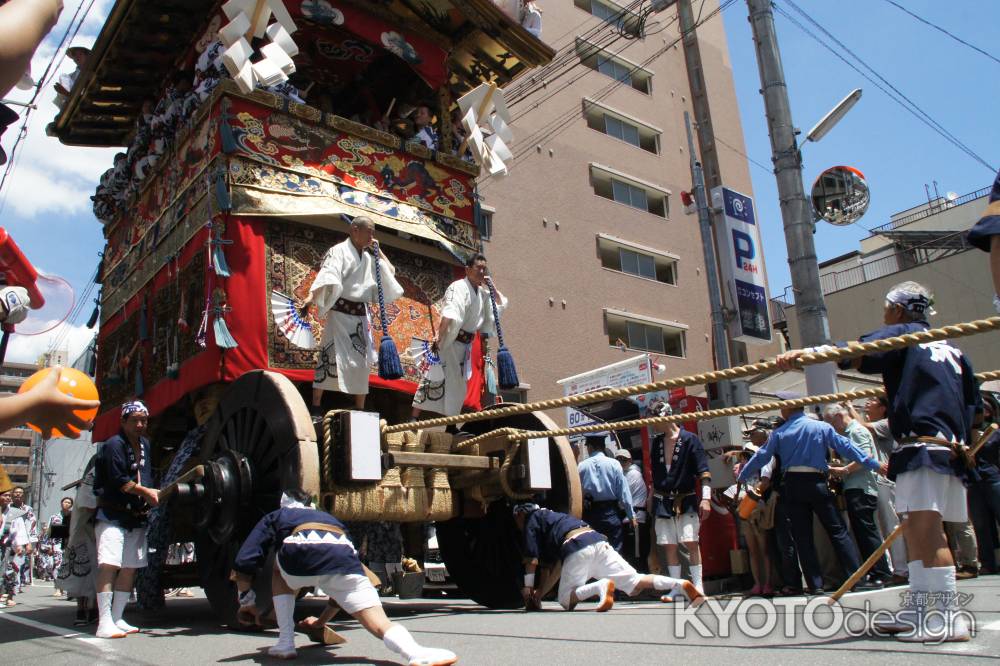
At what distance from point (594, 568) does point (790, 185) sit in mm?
5448

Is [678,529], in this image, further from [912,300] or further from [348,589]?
[348,589]

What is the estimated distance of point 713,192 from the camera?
40.7 ft

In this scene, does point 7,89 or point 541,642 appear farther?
point 541,642

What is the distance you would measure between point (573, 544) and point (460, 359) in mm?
1826

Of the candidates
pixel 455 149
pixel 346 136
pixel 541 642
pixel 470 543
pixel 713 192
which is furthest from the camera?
pixel 713 192

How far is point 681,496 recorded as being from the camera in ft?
23.6

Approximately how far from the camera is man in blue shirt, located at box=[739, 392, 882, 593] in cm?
630

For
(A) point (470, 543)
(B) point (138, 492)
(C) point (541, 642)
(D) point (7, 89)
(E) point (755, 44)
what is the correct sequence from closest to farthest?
(D) point (7, 89) < (C) point (541, 642) < (B) point (138, 492) < (A) point (470, 543) < (E) point (755, 44)

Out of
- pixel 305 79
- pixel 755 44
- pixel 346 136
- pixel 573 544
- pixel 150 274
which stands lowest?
pixel 573 544

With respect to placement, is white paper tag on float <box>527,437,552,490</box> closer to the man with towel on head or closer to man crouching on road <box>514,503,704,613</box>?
man crouching on road <box>514,503,704,613</box>

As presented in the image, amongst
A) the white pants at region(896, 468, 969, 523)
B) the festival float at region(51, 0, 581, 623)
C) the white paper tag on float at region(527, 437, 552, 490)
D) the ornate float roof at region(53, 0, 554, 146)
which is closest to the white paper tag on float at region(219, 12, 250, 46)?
the festival float at region(51, 0, 581, 623)

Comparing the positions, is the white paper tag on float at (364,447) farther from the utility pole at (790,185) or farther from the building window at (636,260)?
the building window at (636,260)

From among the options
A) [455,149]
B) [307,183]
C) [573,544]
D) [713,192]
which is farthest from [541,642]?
[713,192]

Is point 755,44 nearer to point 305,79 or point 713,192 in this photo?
point 713,192
